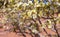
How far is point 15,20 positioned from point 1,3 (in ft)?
1.48

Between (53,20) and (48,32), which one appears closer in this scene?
(53,20)

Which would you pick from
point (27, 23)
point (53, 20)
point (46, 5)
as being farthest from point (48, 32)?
point (46, 5)

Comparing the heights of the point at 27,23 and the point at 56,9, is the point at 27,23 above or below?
below

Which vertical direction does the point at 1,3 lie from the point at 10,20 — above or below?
above

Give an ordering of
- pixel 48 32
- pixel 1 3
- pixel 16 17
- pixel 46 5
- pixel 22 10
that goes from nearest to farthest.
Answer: pixel 46 5
pixel 22 10
pixel 16 17
pixel 1 3
pixel 48 32

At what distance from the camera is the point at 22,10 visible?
2.83 meters

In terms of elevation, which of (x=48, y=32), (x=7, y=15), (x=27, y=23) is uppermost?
(x=7, y=15)

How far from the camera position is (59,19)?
269 centimetres

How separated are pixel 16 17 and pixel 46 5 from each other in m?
0.67

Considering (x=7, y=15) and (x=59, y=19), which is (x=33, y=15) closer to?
(x=59, y=19)

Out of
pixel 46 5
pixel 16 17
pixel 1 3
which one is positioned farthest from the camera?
pixel 1 3

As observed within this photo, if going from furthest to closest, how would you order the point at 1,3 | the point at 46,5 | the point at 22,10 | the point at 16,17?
the point at 1,3 → the point at 16,17 → the point at 22,10 → the point at 46,5

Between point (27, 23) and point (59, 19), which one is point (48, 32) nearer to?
point (27, 23)

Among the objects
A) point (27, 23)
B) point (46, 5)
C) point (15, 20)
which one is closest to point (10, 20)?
point (15, 20)
